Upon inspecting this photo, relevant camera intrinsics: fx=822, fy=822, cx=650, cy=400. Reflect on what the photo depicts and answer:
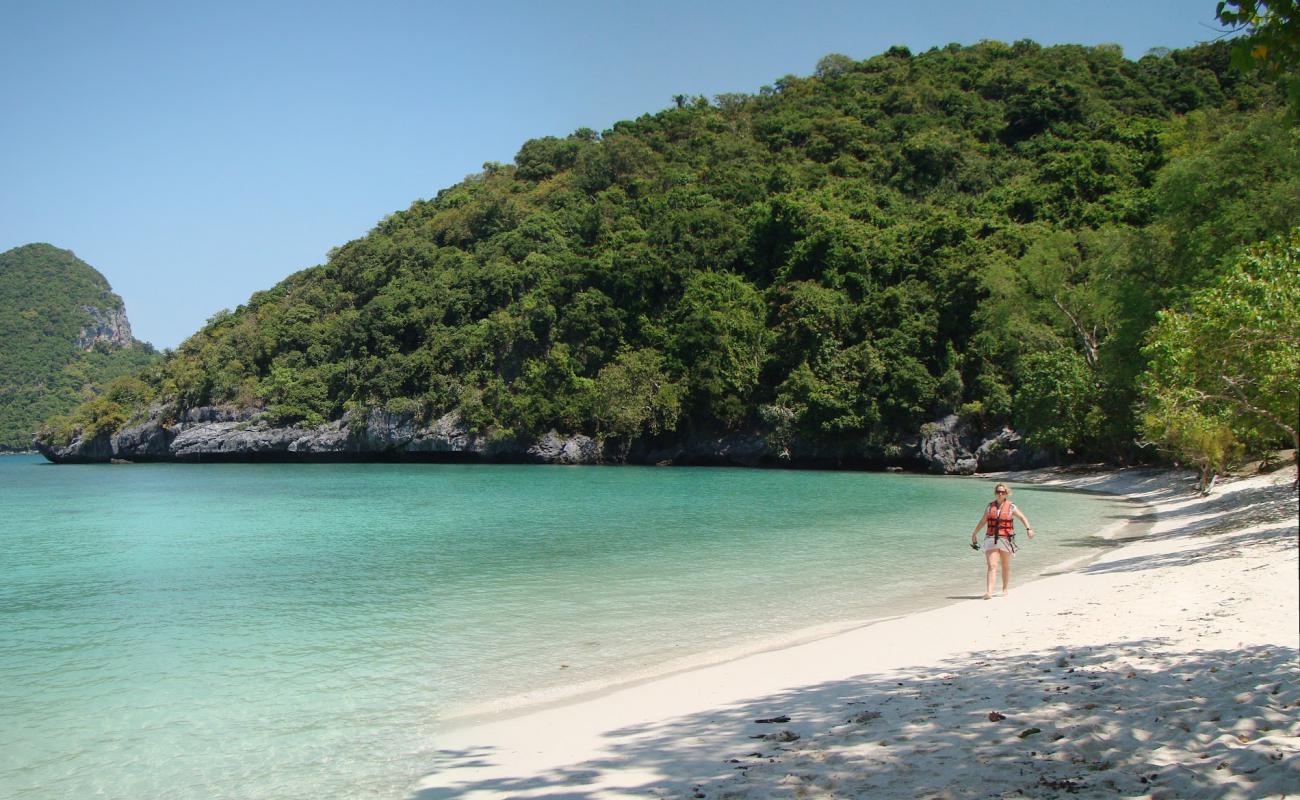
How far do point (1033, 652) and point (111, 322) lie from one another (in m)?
193

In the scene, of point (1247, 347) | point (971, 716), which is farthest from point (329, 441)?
point (971, 716)

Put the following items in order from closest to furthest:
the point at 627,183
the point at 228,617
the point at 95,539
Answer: the point at 228,617 < the point at 95,539 < the point at 627,183

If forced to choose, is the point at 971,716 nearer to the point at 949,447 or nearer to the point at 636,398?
the point at 949,447

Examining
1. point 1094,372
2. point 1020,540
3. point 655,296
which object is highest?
point 655,296

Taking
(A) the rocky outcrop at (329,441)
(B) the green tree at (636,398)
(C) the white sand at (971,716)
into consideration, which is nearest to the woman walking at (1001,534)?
(C) the white sand at (971,716)

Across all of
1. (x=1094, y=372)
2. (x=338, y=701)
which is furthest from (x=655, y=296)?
(x=338, y=701)

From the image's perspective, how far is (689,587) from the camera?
12977 mm

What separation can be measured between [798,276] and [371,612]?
170ft

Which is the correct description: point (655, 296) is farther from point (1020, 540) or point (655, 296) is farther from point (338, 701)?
point (338, 701)

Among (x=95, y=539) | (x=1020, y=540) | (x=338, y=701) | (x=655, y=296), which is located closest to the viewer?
(x=338, y=701)

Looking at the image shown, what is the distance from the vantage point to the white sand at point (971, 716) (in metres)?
4.33

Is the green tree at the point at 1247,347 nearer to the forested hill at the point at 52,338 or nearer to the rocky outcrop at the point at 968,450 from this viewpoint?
the rocky outcrop at the point at 968,450

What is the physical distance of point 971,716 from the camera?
5410 millimetres

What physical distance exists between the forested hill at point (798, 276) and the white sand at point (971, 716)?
23321 millimetres
